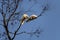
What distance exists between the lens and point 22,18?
965cm

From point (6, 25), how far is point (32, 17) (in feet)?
4.24

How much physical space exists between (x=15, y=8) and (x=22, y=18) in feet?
1.94

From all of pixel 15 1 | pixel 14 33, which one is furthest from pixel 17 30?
pixel 15 1

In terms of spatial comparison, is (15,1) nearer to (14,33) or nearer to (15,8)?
(15,8)

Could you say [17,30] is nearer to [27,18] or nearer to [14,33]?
[14,33]

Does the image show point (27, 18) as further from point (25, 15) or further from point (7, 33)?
point (7, 33)

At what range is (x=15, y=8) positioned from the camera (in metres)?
9.56

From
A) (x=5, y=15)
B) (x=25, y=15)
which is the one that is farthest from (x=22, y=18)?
(x=5, y=15)

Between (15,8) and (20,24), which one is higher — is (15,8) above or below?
above

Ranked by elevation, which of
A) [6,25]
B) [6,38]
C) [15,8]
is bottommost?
[6,38]

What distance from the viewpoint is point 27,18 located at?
9.39m

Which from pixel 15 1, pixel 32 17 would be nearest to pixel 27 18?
pixel 32 17

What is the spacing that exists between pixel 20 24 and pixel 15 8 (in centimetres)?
81

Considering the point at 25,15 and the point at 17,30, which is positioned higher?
the point at 25,15
